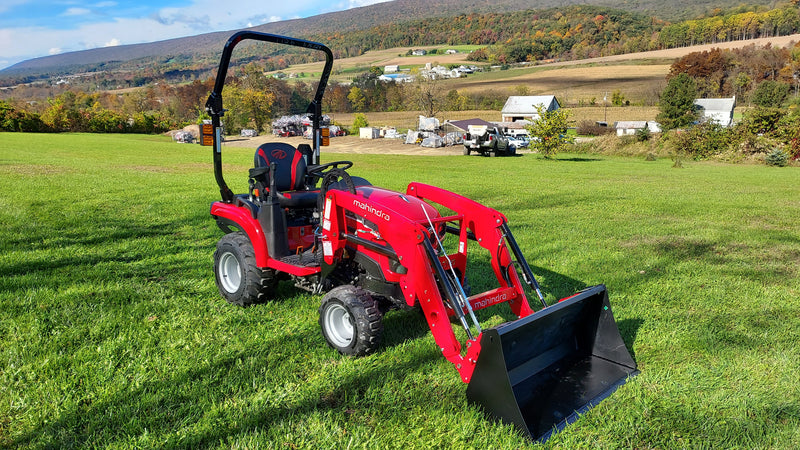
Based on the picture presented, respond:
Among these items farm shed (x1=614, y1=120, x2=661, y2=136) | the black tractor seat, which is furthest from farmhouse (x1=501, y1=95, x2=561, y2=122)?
the black tractor seat

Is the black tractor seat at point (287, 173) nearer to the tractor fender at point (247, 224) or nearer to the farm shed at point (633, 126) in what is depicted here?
the tractor fender at point (247, 224)

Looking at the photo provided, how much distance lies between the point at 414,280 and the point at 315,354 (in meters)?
1.01

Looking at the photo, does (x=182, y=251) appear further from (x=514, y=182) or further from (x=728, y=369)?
(x=514, y=182)

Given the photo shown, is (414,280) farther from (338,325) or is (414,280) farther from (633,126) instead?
(633,126)

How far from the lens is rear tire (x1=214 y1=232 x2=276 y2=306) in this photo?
14.5 ft

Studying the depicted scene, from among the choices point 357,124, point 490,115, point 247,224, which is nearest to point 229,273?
point 247,224

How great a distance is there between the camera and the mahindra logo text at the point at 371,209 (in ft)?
11.3

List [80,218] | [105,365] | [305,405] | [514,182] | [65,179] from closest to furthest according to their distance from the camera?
1. [305,405]
2. [105,365]
3. [80,218]
4. [65,179]
5. [514,182]

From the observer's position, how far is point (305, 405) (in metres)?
3.03

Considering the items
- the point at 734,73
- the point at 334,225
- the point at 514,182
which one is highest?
the point at 734,73

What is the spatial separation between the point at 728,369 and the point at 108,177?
15765 millimetres

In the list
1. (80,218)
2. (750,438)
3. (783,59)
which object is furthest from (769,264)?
(783,59)

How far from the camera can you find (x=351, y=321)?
358 cm

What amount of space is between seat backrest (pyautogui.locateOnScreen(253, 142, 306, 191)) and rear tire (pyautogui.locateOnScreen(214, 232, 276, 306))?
66 centimetres
